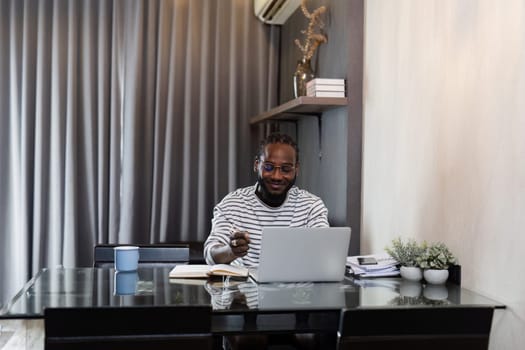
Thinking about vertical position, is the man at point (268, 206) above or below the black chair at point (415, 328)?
above

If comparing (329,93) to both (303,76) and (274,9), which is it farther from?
(274,9)

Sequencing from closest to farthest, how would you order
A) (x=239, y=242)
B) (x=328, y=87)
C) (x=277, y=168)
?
(x=239, y=242), (x=277, y=168), (x=328, y=87)

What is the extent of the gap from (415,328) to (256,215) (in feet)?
3.51

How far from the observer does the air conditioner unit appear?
393 cm

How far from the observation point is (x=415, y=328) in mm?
1577

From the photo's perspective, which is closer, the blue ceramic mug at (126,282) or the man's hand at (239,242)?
the blue ceramic mug at (126,282)

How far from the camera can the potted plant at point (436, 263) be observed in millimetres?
2117

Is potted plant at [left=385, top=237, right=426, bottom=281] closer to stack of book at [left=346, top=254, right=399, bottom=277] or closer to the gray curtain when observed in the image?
stack of book at [left=346, top=254, right=399, bottom=277]

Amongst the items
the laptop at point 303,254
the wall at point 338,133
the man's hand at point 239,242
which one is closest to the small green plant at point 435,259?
the laptop at point 303,254

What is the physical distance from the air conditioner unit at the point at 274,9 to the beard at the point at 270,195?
175 centimetres

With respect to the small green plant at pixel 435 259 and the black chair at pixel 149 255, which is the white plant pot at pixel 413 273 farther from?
the black chair at pixel 149 255

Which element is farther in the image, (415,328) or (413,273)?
(413,273)

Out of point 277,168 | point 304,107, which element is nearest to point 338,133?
point 304,107

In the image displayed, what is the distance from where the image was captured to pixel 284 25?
4.35 m
